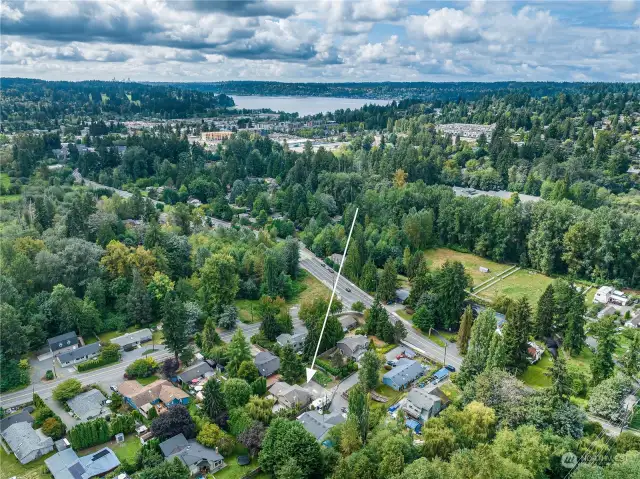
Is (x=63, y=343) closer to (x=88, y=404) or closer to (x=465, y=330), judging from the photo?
(x=88, y=404)

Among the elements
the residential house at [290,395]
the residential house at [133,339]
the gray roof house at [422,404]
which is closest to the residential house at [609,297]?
the gray roof house at [422,404]

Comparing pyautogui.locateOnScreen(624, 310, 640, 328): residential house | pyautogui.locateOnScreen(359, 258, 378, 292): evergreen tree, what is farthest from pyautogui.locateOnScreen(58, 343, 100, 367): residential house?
pyautogui.locateOnScreen(624, 310, 640, 328): residential house

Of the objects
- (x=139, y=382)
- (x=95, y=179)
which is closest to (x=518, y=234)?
(x=139, y=382)

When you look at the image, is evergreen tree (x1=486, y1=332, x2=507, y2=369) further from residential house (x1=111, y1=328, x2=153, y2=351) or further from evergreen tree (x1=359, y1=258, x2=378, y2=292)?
residential house (x1=111, y1=328, x2=153, y2=351)

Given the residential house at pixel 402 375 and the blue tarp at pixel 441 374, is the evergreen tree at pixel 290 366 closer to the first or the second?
the residential house at pixel 402 375

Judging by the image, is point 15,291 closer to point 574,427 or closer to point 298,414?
point 298,414

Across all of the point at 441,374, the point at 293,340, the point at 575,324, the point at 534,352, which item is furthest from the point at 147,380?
the point at 575,324

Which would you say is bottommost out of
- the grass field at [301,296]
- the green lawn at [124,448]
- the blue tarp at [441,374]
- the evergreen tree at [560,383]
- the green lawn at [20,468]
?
the grass field at [301,296]
